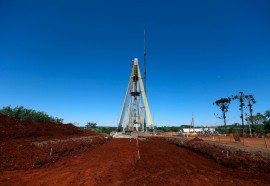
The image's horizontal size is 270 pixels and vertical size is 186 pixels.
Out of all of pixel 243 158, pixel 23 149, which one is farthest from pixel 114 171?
pixel 243 158

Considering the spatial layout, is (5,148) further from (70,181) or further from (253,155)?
(253,155)

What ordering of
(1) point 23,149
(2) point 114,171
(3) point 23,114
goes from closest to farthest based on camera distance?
1. (2) point 114,171
2. (1) point 23,149
3. (3) point 23,114

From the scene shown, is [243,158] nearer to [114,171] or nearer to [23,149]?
[114,171]

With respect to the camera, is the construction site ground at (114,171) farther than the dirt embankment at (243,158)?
No

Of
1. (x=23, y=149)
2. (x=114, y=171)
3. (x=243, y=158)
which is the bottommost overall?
(x=114, y=171)

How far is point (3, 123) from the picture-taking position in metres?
14.6

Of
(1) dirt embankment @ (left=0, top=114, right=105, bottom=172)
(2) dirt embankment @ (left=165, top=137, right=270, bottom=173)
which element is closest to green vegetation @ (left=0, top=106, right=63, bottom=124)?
(1) dirt embankment @ (left=0, top=114, right=105, bottom=172)

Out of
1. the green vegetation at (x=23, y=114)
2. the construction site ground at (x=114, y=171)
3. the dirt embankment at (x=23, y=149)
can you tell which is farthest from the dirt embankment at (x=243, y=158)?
the green vegetation at (x=23, y=114)

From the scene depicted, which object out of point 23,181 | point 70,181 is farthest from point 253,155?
point 23,181

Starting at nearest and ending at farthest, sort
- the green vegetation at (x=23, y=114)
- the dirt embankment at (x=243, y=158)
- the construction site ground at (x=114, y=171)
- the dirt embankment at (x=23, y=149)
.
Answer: the construction site ground at (x=114, y=171)
the dirt embankment at (x=23, y=149)
the dirt embankment at (x=243, y=158)
the green vegetation at (x=23, y=114)

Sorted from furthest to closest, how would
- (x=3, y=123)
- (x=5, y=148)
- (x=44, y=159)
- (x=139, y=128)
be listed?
(x=139, y=128) → (x=3, y=123) → (x=44, y=159) → (x=5, y=148)

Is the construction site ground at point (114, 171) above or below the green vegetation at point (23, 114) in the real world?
below

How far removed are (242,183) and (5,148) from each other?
1076 cm

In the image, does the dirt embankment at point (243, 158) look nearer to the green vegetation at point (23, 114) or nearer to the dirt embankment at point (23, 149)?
the dirt embankment at point (23, 149)
